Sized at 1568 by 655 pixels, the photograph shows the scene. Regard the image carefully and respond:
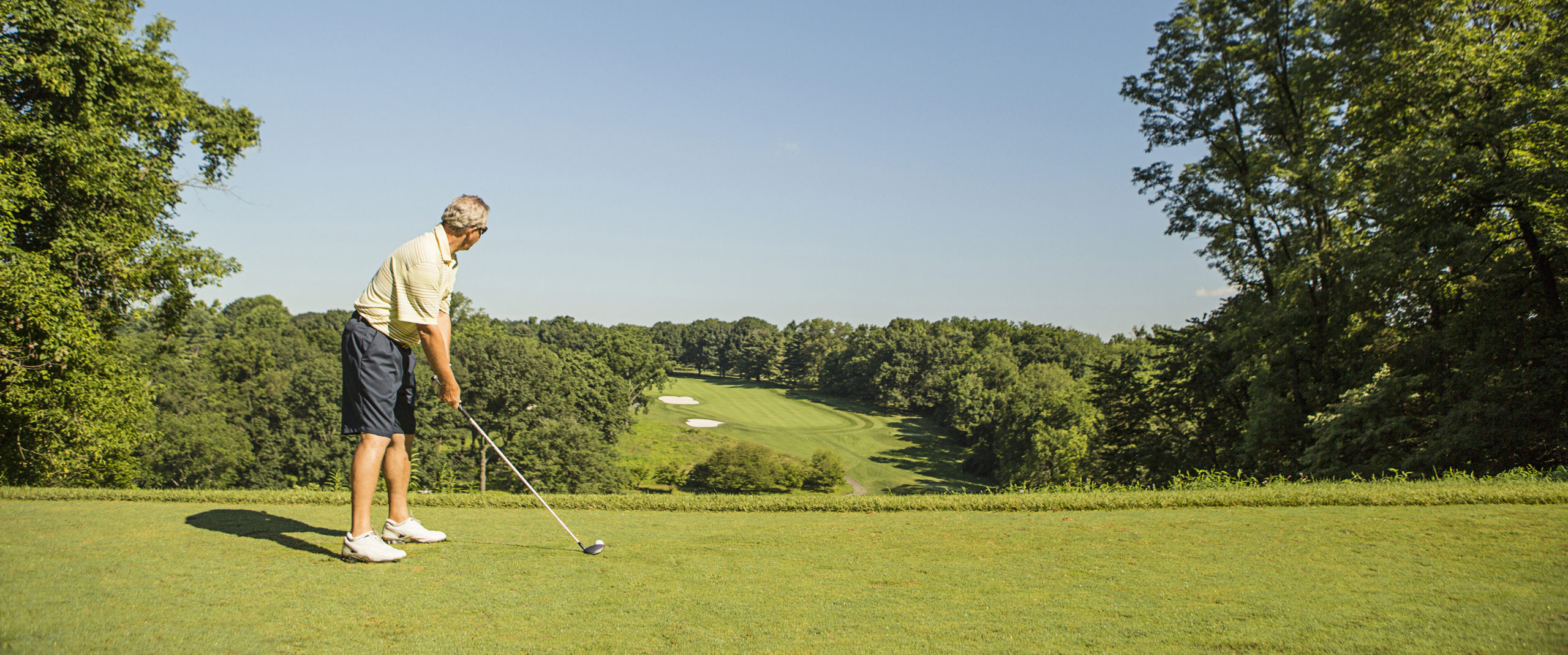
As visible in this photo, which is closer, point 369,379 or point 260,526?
point 369,379

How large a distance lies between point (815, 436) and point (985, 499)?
203 feet

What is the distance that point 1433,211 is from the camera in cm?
1327

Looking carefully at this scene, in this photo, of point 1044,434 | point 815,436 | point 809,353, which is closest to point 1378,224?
point 1044,434

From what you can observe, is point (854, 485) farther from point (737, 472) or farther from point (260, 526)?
point (260, 526)

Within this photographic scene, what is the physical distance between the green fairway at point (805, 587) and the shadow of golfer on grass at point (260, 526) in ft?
0.13

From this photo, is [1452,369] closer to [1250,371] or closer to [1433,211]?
[1433,211]

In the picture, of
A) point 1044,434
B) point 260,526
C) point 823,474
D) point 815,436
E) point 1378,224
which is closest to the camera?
point 260,526

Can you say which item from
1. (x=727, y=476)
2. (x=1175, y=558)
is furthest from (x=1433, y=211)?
(x=727, y=476)

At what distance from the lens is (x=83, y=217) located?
12.3m

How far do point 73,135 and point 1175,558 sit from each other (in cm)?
1505

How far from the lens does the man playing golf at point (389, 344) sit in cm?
431

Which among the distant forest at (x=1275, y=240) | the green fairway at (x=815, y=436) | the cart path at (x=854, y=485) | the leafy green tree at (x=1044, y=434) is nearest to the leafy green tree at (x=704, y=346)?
the green fairway at (x=815, y=436)

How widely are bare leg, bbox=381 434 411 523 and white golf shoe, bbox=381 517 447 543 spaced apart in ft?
0.11

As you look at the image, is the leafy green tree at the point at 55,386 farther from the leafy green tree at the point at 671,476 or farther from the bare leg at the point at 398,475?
the leafy green tree at the point at 671,476
